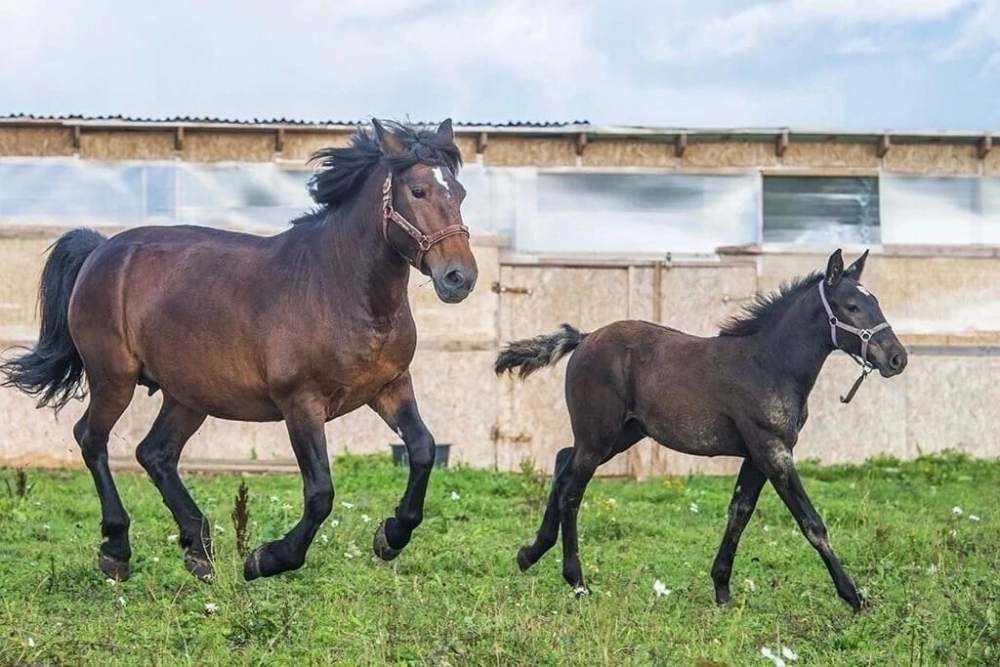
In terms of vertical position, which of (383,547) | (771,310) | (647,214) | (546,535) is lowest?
(546,535)

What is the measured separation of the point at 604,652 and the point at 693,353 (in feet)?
10.4

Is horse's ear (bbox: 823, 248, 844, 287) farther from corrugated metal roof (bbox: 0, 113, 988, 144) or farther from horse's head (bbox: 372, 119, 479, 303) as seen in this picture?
corrugated metal roof (bbox: 0, 113, 988, 144)

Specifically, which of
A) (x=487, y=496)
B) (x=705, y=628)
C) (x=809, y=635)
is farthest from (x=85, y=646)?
(x=487, y=496)

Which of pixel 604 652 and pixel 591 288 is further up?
pixel 591 288

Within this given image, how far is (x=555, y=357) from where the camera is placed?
8.63 m

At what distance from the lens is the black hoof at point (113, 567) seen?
24.3 feet

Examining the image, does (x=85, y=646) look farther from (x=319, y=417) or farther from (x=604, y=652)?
(x=604, y=652)

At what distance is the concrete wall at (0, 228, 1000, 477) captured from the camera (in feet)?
48.8

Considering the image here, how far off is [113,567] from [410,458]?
77.0 inches

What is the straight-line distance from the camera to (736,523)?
7.60 meters

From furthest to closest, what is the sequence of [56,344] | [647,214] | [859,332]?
[647,214] → [56,344] → [859,332]

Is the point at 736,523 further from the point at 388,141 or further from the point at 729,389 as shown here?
the point at 388,141

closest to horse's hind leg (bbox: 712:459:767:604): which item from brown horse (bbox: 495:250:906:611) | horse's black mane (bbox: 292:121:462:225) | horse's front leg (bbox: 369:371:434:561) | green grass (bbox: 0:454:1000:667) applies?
brown horse (bbox: 495:250:906:611)

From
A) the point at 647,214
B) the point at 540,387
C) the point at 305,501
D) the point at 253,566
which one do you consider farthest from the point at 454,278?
the point at 647,214
